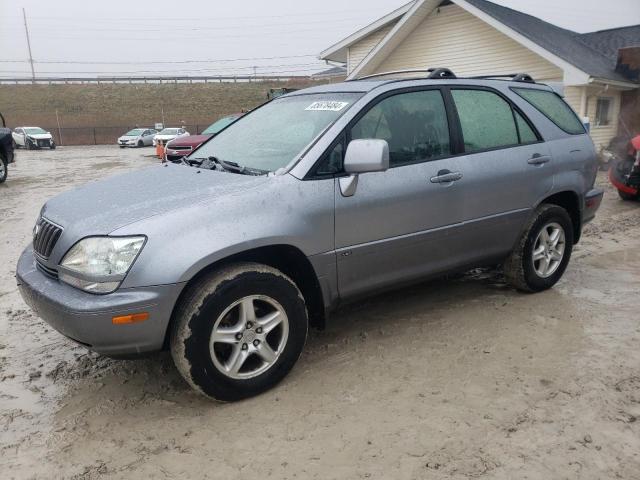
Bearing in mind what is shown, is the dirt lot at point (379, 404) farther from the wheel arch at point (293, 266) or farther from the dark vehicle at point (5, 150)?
the dark vehicle at point (5, 150)

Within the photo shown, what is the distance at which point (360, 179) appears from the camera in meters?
3.24

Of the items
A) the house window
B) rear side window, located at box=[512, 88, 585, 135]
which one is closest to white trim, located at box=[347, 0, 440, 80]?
the house window

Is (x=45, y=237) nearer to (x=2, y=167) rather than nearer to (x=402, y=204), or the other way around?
(x=402, y=204)

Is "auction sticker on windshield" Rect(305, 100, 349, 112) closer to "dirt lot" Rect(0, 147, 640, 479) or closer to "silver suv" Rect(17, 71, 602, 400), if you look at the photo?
"silver suv" Rect(17, 71, 602, 400)

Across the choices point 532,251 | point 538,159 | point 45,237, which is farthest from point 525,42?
point 45,237

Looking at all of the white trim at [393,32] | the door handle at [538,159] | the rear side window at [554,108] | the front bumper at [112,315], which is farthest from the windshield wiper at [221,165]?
the white trim at [393,32]

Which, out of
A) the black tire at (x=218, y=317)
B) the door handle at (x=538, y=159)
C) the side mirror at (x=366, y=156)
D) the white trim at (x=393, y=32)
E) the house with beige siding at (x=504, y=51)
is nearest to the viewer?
the black tire at (x=218, y=317)

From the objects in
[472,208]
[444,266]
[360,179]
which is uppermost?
[360,179]

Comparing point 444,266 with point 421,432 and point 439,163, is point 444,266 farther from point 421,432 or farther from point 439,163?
point 421,432

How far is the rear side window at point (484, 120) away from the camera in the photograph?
3.87 meters

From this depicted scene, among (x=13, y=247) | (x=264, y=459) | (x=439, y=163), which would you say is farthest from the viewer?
(x=13, y=247)

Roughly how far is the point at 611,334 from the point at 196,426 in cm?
294

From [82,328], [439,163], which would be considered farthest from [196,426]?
[439,163]

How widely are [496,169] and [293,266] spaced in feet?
5.90
